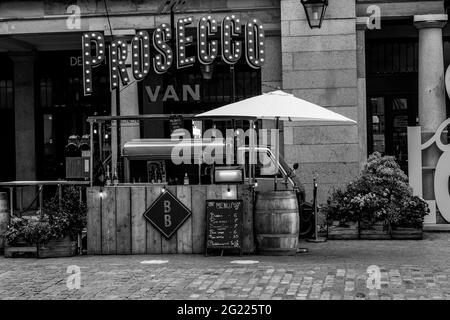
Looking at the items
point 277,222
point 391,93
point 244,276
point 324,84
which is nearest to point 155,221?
point 277,222

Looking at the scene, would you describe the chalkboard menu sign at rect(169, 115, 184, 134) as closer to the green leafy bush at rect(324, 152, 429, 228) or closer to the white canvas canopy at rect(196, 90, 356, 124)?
the white canvas canopy at rect(196, 90, 356, 124)

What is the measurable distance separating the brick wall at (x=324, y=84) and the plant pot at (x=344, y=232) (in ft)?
10.1

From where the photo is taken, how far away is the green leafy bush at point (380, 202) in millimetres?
13984

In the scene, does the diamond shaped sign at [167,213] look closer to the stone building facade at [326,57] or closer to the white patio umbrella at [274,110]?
the white patio umbrella at [274,110]

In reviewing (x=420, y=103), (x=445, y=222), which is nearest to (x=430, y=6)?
(x=420, y=103)

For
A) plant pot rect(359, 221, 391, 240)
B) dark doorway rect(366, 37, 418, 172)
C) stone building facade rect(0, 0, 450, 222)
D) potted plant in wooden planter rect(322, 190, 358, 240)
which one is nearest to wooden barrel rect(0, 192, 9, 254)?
potted plant in wooden planter rect(322, 190, 358, 240)

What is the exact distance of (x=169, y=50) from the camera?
51.4 ft

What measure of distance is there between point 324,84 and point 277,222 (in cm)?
622

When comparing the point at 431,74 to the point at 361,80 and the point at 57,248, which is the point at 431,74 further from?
the point at 57,248

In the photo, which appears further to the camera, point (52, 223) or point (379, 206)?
point (379, 206)

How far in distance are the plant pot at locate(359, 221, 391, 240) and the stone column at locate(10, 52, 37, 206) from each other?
35.3 ft

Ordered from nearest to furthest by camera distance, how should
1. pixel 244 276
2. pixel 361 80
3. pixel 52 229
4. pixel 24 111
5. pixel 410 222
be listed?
pixel 244 276, pixel 52 229, pixel 410 222, pixel 361 80, pixel 24 111
